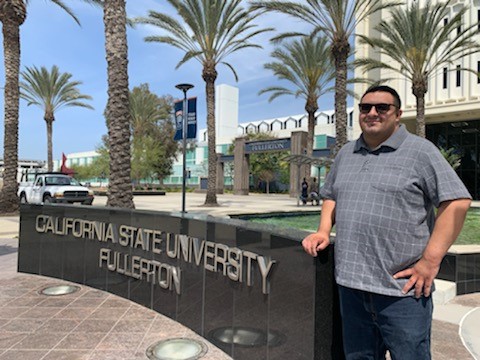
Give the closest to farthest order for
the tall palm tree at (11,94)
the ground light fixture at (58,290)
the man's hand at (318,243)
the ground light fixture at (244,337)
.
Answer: the man's hand at (318,243) < the ground light fixture at (244,337) < the ground light fixture at (58,290) < the tall palm tree at (11,94)

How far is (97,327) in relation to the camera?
3.97m

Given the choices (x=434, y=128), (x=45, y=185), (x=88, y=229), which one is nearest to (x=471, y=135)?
(x=434, y=128)

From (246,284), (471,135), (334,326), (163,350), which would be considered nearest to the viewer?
(334,326)

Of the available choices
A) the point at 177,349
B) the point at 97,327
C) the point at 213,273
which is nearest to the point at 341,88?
the point at 213,273

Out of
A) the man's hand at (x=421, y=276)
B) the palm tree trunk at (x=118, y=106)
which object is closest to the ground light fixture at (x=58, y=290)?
the palm tree trunk at (x=118, y=106)

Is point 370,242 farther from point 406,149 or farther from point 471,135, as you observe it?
point 471,135

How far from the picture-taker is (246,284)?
3078 millimetres

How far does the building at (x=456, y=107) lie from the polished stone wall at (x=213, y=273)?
2769 centimetres

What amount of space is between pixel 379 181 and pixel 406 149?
0.20 metres

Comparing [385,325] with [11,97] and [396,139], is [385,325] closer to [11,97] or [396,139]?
[396,139]

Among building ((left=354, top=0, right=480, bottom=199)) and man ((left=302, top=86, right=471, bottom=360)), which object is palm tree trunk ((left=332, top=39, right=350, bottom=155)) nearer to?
building ((left=354, top=0, right=480, bottom=199))

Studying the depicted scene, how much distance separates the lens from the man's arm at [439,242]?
65.3 inches

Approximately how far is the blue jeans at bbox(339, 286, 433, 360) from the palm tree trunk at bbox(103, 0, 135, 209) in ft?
25.4

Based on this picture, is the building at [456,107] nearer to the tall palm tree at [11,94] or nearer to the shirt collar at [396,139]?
the tall palm tree at [11,94]
